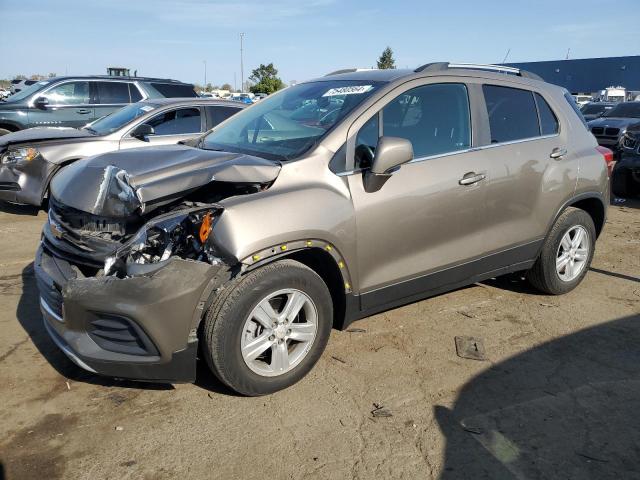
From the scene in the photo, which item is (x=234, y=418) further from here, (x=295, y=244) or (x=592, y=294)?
(x=592, y=294)

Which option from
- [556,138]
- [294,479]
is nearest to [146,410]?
[294,479]

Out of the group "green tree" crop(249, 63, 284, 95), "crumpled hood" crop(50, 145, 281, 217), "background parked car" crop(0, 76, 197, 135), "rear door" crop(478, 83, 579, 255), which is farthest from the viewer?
"green tree" crop(249, 63, 284, 95)

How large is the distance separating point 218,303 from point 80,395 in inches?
42.3

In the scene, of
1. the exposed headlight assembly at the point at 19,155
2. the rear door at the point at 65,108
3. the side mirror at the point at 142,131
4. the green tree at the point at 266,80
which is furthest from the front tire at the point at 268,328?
the green tree at the point at 266,80

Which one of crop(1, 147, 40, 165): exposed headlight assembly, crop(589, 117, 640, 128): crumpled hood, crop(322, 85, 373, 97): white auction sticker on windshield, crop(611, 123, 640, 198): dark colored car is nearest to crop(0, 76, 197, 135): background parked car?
crop(1, 147, 40, 165): exposed headlight assembly

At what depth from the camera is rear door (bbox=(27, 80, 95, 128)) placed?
10.5m

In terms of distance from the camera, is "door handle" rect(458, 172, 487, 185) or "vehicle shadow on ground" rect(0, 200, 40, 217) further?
"vehicle shadow on ground" rect(0, 200, 40, 217)

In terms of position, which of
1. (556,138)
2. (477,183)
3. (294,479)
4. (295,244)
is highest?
(556,138)

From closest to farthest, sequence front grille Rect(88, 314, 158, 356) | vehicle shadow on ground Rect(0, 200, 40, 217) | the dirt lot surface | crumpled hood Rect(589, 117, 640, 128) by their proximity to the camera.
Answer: the dirt lot surface, front grille Rect(88, 314, 158, 356), vehicle shadow on ground Rect(0, 200, 40, 217), crumpled hood Rect(589, 117, 640, 128)

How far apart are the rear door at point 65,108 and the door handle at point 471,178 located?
9069 millimetres

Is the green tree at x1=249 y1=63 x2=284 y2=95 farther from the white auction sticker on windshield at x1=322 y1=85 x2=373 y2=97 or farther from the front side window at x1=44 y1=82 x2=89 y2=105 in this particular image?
the white auction sticker on windshield at x1=322 y1=85 x2=373 y2=97

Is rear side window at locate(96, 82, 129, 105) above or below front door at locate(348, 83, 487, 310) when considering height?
above

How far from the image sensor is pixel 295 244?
310cm

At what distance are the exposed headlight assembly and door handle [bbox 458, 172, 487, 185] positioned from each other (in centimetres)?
563
